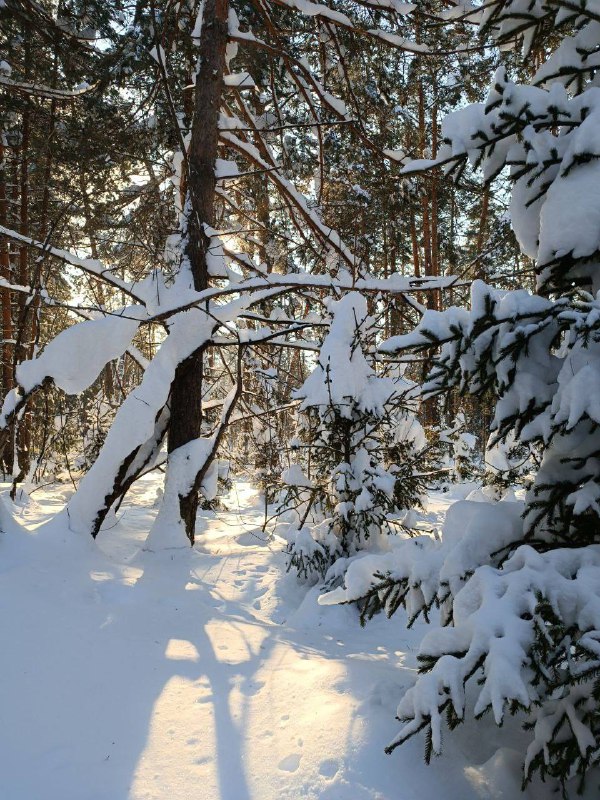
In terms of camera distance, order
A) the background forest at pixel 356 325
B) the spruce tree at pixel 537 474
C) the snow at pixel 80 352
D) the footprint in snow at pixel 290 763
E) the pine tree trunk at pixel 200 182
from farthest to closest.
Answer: the pine tree trunk at pixel 200 182 → the snow at pixel 80 352 → the footprint in snow at pixel 290 763 → the background forest at pixel 356 325 → the spruce tree at pixel 537 474

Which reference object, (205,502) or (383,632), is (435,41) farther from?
(205,502)

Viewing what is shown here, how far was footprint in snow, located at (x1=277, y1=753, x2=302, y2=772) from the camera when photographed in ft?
6.17

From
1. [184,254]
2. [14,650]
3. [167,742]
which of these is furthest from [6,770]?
[184,254]

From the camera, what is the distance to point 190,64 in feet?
20.6

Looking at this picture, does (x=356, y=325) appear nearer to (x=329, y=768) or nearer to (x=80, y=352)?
(x=80, y=352)

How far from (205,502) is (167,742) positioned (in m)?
7.48

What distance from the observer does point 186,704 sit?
2336 millimetres

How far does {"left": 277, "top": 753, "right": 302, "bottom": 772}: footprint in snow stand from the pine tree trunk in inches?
145

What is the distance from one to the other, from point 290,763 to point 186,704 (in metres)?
0.65

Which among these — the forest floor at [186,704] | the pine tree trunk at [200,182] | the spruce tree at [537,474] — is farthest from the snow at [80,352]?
the spruce tree at [537,474]

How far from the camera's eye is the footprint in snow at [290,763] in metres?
1.88

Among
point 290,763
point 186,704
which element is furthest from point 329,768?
point 186,704

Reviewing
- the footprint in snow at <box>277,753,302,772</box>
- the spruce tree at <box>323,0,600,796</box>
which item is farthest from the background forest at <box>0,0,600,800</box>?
the footprint in snow at <box>277,753,302,772</box>

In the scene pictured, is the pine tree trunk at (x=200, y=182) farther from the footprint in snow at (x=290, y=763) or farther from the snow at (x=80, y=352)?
the footprint in snow at (x=290, y=763)
